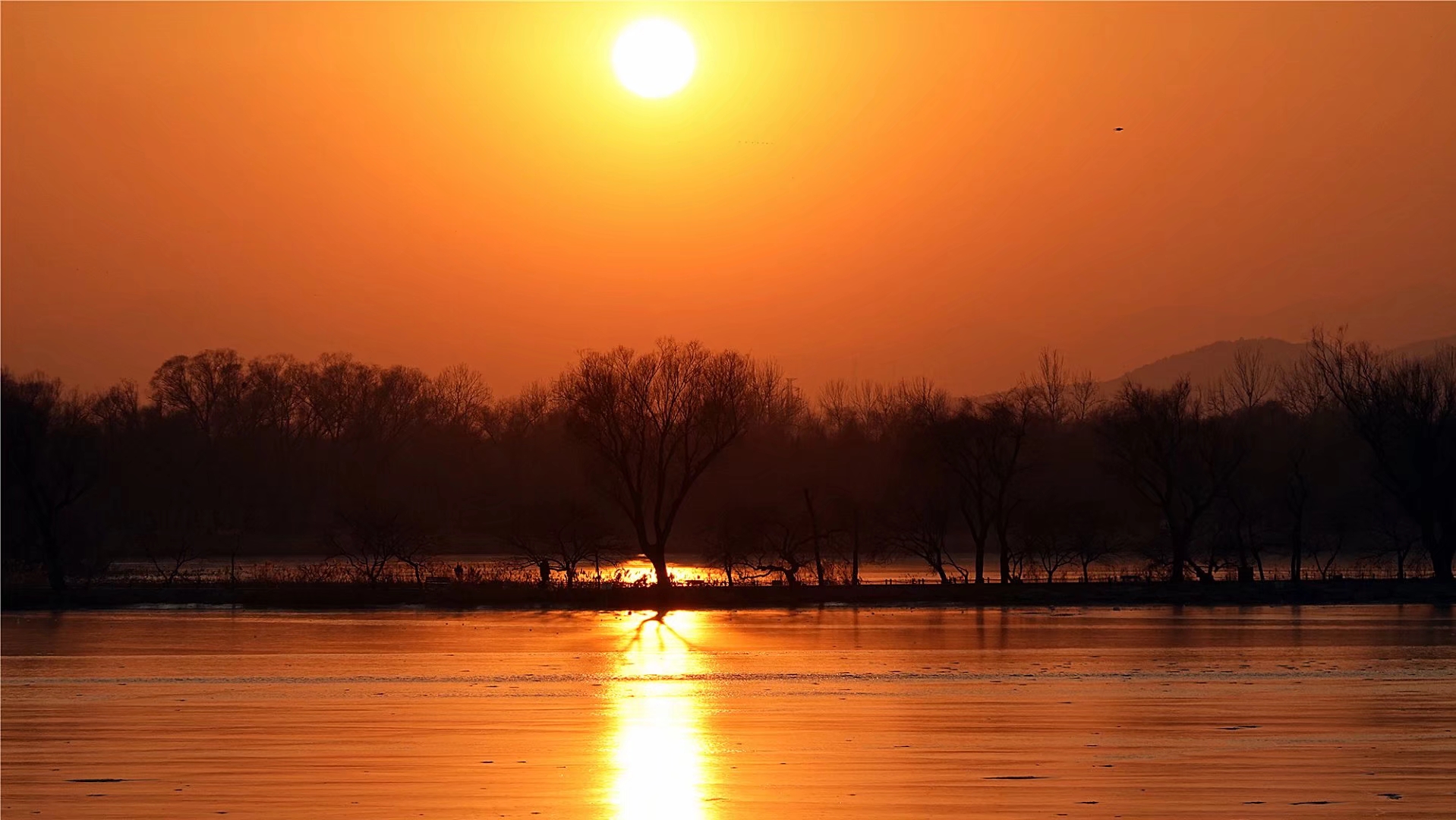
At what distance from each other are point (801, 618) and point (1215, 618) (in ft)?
38.2

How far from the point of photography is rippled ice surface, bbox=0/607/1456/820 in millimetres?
16812

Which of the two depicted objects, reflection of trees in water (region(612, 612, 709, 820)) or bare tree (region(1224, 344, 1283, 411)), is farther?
bare tree (region(1224, 344, 1283, 411))

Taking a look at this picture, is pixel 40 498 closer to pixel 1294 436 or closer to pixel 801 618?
pixel 801 618

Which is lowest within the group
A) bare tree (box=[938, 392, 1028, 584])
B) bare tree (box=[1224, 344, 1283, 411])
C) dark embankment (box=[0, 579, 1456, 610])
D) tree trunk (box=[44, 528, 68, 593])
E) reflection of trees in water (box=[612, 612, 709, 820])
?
reflection of trees in water (box=[612, 612, 709, 820])

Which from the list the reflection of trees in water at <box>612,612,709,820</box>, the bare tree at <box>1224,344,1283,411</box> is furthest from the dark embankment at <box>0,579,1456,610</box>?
the bare tree at <box>1224,344,1283,411</box>

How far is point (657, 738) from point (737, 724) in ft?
5.92

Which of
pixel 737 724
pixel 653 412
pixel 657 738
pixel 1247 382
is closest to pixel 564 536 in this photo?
pixel 653 412

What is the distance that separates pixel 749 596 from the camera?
170 feet

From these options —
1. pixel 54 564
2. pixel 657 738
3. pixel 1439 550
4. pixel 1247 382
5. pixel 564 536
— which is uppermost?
pixel 1247 382

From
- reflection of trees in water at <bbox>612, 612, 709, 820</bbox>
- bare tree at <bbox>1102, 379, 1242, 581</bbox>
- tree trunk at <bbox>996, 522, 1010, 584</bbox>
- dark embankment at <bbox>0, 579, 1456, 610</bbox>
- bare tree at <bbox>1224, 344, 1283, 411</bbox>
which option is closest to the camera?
A: reflection of trees in water at <bbox>612, 612, 709, 820</bbox>

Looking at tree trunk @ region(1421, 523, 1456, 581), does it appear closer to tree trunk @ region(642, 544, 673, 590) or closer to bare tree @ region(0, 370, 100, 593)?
tree trunk @ region(642, 544, 673, 590)

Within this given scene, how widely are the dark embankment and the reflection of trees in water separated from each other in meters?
15.8

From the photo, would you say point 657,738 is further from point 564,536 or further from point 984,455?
point 984,455

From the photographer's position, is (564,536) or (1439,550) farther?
(564,536)
